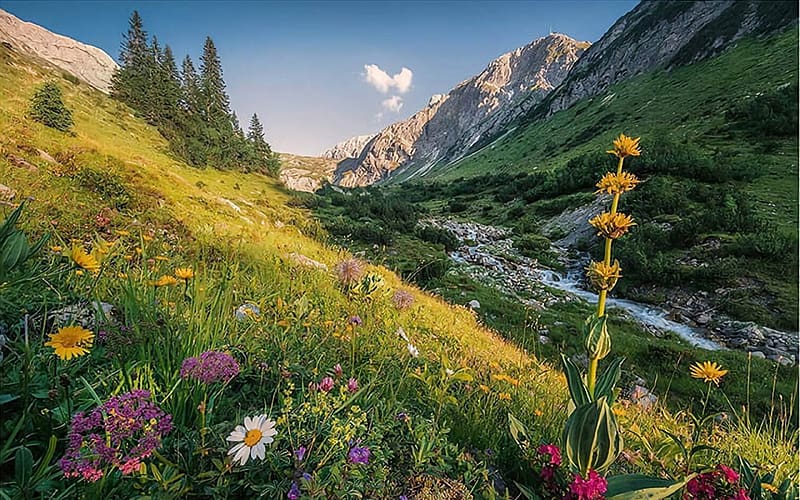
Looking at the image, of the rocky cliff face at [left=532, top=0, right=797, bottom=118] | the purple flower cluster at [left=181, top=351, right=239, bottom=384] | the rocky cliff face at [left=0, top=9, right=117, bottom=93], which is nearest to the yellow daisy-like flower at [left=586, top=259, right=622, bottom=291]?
the purple flower cluster at [left=181, top=351, right=239, bottom=384]

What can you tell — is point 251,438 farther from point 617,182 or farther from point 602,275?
point 617,182

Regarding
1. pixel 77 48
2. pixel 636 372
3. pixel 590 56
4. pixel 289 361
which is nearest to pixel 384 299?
pixel 289 361

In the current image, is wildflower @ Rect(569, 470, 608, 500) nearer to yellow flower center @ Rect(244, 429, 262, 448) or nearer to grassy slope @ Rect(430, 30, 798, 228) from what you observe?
yellow flower center @ Rect(244, 429, 262, 448)

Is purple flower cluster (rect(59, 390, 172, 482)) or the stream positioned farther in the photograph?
the stream

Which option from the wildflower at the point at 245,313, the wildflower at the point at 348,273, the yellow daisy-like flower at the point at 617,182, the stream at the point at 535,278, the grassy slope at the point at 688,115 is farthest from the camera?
the grassy slope at the point at 688,115

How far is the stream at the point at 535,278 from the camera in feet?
32.3

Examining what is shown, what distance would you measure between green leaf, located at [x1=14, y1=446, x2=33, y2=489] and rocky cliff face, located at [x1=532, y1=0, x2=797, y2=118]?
244 feet

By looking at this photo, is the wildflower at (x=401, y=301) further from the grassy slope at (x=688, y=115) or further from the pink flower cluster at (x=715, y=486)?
the grassy slope at (x=688, y=115)

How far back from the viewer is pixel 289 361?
7.12ft

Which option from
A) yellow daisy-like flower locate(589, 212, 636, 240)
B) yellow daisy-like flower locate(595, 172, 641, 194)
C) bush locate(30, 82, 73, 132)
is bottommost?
yellow daisy-like flower locate(589, 212, 636, 240)

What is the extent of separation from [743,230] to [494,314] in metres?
11.1

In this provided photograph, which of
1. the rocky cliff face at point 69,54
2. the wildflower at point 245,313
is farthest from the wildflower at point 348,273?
the rocky cliff face at point 69,54

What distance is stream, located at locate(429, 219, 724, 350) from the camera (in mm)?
9859

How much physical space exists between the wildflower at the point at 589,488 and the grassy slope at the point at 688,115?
17.5 m
